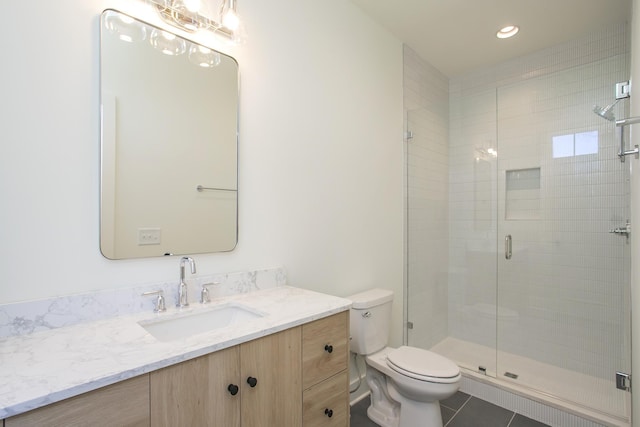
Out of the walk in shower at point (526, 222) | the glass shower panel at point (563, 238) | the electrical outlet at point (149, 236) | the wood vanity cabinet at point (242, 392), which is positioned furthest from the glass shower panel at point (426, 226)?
the electrical outlet at point (149, 236)

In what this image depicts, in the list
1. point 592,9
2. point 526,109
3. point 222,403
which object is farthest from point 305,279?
point 592,9

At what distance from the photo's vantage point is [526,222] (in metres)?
2.75

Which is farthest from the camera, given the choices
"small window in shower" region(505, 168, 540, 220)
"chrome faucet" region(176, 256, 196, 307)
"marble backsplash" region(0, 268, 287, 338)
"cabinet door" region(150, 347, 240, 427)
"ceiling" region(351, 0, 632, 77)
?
"small window in shower" region(505, 168, 540, 220)

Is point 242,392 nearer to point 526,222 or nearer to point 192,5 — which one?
point 192,5

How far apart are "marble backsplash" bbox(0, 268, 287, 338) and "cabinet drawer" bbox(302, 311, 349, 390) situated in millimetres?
458

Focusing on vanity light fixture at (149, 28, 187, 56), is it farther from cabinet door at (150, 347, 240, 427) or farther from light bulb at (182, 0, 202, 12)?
cabinet door at (150, 347, 240, 427)

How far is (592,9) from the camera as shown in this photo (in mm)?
2252

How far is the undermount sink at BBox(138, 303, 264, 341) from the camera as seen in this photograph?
1217 mm

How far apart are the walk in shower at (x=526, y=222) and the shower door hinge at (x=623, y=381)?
0.07 m

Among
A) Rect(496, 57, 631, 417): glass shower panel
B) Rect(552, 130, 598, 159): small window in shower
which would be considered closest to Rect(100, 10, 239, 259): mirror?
Rect(496, 57, 631, 417): glass shower panel

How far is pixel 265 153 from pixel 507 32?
7.20 feet

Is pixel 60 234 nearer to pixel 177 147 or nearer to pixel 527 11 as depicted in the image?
pixel 177 147

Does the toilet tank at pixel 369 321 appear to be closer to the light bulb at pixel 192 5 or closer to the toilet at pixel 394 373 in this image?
the toilet at pixel 394 373

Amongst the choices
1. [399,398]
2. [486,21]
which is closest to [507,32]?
[486,21]
